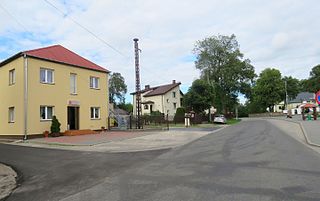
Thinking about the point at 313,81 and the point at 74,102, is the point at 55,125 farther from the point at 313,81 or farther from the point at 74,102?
the point at 313,81

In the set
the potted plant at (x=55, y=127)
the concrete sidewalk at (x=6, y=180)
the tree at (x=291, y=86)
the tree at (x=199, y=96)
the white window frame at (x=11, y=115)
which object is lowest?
the concrete sidewalk at (x=6, y=180)

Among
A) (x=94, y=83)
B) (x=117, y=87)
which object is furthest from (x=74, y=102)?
(x=117, y=87)

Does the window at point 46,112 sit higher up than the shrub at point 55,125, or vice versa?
the window at point 46,112

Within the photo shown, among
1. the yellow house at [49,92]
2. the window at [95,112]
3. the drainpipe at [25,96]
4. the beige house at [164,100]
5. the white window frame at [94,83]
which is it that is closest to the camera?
the drainpipe at [25,96]

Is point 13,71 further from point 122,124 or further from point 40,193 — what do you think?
point 40,193

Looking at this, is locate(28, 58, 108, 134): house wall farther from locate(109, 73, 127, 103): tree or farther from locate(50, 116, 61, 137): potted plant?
locate(109, 73, 127, 103): tree

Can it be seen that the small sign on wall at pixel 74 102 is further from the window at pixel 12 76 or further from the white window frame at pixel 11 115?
the window at pixel 12 76

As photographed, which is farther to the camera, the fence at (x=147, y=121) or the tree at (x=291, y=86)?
the tree at (x=291, y=86)

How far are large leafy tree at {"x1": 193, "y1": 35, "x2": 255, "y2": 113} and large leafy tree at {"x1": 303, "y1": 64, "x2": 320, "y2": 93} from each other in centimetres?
3977

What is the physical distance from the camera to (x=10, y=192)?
6.73m

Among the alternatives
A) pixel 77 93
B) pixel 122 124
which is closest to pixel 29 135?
pixel 77 93

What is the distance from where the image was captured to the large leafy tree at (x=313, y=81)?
89.6m

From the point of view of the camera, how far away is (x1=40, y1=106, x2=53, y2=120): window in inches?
938

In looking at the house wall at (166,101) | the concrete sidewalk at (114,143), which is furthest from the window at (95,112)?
the house wall at (166,101)
